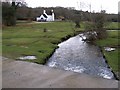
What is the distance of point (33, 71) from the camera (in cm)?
1069

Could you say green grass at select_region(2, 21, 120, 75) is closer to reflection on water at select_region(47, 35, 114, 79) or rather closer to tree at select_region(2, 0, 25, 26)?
reflection on water at select_region(47, 35, 114, 79)

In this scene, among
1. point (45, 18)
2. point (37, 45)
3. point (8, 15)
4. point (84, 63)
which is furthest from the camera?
point (45, 18)

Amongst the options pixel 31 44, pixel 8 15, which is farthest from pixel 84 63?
pixel 8 15

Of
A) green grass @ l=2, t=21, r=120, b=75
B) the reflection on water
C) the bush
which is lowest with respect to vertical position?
the reflection on water

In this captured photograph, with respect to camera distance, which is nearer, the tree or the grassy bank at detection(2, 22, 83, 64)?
the grassy bank at detection(2, 22, 83, 64)

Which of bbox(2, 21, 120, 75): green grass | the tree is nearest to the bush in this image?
the tree

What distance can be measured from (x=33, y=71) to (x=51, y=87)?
2610mm

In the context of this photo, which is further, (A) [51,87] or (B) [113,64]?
(B) [113,64]

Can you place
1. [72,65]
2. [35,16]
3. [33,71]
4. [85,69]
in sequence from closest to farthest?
[33,71] → [85,69] → [72,65] → [35,16]

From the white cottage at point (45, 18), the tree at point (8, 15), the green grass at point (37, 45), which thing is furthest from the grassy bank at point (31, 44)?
the white cottage at point (45, 18)

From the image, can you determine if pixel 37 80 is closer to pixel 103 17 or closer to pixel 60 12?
pixel 103 17

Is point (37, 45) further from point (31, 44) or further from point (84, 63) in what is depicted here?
point (84, 63)

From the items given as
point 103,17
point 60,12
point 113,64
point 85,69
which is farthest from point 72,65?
point 60,12

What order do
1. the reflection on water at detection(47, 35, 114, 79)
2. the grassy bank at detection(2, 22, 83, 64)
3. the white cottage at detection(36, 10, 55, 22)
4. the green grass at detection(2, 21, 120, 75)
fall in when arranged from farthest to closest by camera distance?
1. the white cottage at detection(36, 10, 55, 22)
2. the grassy bank at detection(2, 22, 83, 64)
3. the green grass at detection(2, 21, 120, 75)
4. the reflection on water at detection(47, 35, 114, 79)
